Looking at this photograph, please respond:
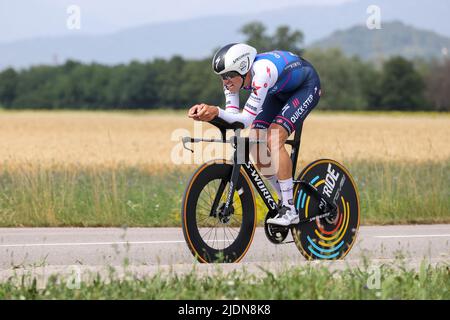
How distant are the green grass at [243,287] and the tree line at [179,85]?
9483cm

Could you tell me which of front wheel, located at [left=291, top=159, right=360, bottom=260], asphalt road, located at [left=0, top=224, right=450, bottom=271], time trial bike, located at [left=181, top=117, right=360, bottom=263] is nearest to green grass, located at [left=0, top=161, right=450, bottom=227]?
asphalt road, located at [left=0, top=224, right=450, bottom=271]

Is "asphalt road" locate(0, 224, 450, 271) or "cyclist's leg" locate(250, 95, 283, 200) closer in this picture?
"cyclist's leg" locate(250, 95, 283, 200)

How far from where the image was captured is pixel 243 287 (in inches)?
247

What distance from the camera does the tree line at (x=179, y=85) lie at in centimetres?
10388

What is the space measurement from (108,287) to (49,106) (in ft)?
324

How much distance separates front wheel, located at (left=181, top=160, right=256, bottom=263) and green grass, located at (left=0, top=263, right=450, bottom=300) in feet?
2.70

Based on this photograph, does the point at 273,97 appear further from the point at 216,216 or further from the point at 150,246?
the point at 150,246

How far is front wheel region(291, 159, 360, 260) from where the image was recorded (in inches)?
335

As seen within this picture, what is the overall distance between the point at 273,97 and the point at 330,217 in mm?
1263

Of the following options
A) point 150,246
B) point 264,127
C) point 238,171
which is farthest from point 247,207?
point 150,246

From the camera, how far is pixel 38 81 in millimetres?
108188

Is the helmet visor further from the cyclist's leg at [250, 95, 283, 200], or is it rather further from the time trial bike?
the cyclist's leg at [250, 95, 283, 200]
